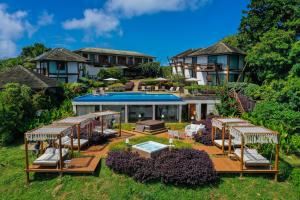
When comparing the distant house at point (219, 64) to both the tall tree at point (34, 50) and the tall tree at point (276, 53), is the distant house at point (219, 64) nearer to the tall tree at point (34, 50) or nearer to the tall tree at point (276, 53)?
the tall tree at point (276, 53)

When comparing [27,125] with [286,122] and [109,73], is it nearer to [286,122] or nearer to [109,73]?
[286,122]

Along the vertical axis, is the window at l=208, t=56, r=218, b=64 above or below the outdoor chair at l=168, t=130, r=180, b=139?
above

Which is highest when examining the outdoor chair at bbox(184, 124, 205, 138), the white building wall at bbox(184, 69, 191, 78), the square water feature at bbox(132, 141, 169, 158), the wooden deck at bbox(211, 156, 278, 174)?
the white building wall at bbox(184, 69, 191, 78)

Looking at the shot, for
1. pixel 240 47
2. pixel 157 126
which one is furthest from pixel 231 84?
pixel 157 126

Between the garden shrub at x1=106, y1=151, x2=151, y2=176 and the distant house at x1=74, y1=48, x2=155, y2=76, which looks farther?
the distant house at x1=74, y1=48, x2=155, y2=76

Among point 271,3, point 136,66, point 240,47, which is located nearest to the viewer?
point 271,3

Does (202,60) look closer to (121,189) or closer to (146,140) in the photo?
(146,140)

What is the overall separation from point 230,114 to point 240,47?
16.4m

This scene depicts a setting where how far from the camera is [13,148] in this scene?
17.3 meters

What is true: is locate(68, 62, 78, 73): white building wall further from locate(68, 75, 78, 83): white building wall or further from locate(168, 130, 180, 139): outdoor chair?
locate(168, 130, 180, 139): outdoor chair

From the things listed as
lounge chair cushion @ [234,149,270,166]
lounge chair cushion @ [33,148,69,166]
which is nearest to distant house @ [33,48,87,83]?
lounge chair cushion @ [33,148,69,166]

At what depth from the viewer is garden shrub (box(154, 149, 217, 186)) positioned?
10.9 m

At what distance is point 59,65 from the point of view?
116 ft

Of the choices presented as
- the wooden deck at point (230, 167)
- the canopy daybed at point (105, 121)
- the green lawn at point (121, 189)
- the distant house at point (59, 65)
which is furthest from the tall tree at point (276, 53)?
the distant house at point (59, 65)
